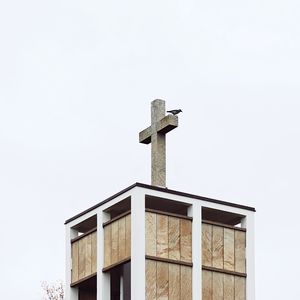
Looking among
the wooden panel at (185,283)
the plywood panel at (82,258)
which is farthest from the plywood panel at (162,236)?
the plywood panel at (82,258)

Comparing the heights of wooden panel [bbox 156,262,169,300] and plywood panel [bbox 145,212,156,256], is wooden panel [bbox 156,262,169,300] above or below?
below

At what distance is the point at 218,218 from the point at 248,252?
1.14m

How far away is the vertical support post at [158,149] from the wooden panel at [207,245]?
1516 mm

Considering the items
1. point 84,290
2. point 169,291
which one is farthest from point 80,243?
point 169,291

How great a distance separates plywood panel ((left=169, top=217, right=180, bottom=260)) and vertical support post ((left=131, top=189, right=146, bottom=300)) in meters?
0.79

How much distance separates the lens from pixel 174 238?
3169 centimetres

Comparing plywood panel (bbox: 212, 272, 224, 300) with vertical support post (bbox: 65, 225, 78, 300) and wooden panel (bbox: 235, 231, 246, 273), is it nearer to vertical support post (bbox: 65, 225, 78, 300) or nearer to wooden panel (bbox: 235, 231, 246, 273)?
wooden panel (bbox: 235, 231, 246, 273)

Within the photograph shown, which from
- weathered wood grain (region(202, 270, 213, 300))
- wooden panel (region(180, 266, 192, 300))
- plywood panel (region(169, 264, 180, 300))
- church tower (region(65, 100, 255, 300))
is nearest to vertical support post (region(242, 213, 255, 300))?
church tower (region(65, 100, 255, 300))

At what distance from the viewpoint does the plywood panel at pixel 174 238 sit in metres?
31.6

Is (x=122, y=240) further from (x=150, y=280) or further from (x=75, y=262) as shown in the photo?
(x=75, y=262)

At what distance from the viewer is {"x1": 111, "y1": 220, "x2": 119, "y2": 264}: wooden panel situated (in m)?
31.8

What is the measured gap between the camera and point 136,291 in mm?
30656

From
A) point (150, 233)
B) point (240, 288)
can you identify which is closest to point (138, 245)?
point (150, 233)

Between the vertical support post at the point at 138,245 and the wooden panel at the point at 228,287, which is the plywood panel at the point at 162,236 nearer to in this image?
the vertical support post at the point at 138,245
